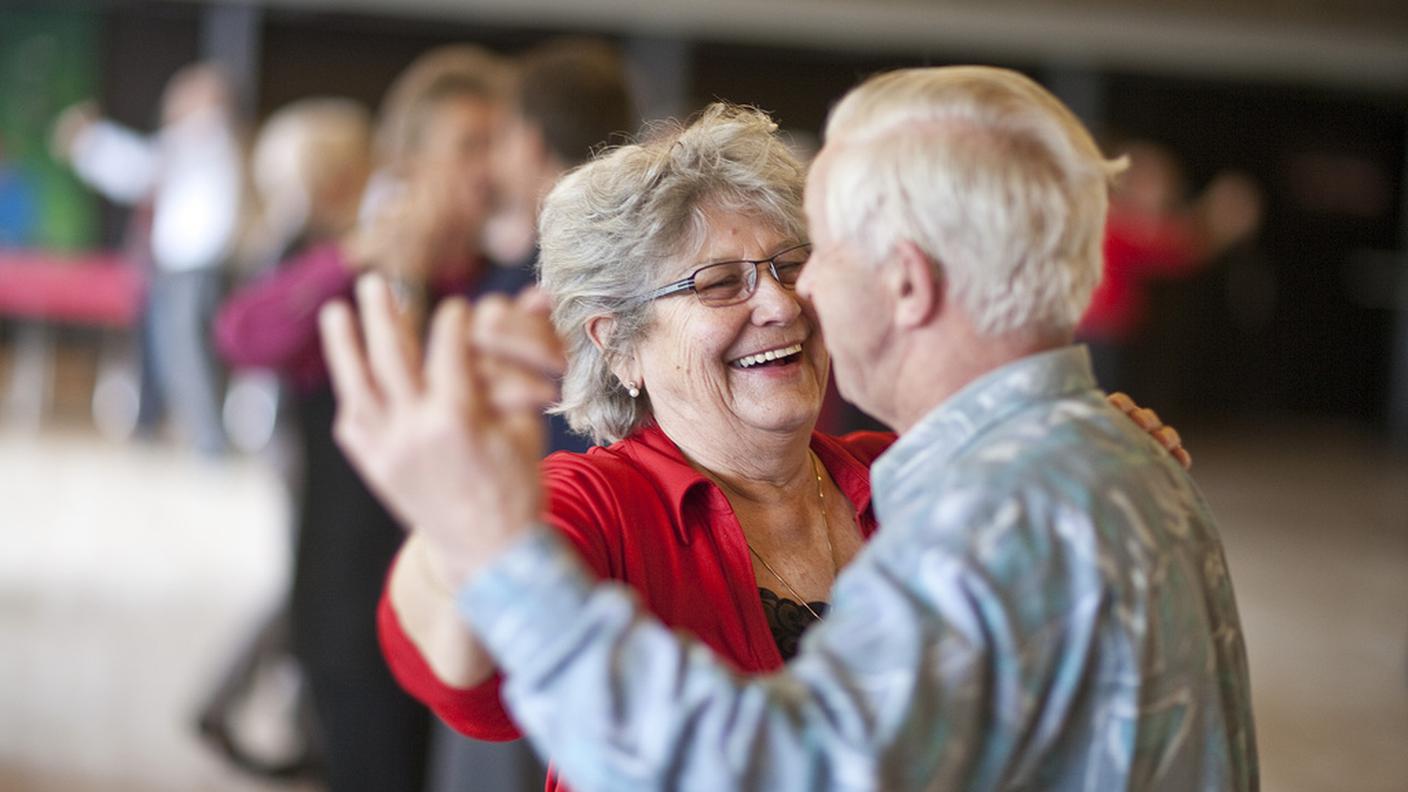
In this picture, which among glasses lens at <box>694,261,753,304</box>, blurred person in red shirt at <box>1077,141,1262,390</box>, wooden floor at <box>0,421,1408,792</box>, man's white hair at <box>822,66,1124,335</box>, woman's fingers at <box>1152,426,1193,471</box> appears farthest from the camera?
blurred person in red shirt at <box>1077,141,1262,390</box>

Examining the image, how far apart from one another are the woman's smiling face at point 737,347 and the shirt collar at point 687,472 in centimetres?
6

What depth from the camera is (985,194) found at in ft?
3.58

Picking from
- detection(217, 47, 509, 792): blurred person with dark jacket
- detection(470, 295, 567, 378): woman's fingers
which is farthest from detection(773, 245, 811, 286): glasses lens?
detection(217, 47, 509, 792): blurred person with dark jacket

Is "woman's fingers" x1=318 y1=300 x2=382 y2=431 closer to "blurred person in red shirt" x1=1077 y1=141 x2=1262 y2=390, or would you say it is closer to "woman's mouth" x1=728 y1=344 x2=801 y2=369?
"woman's mouth" x1=728 y1=344 x2=801 y2=369

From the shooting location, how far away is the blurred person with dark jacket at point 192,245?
334 inches

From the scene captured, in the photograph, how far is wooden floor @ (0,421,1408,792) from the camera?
13.6ft

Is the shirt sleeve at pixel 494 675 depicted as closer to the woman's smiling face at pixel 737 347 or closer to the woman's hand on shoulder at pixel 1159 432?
the woman's smiling face at pixel 737 347

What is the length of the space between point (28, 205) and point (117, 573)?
742cm

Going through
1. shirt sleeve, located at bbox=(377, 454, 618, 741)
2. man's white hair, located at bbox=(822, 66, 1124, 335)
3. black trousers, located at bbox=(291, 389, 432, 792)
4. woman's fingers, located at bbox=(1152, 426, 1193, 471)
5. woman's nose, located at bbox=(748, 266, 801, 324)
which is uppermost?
man's white hair, located at bbox=(822, 66, 1124, 335)

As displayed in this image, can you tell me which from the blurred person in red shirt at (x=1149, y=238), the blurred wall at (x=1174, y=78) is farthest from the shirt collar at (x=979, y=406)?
the blurred wall at (x=1174, y=78)

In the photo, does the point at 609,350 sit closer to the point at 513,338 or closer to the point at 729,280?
the point at 729,280

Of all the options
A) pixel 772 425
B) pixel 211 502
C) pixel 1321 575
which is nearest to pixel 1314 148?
pixel 1321 575

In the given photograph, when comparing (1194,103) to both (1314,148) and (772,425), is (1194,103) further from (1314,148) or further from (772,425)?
(772,425)

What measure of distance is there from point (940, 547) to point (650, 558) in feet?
1.73
